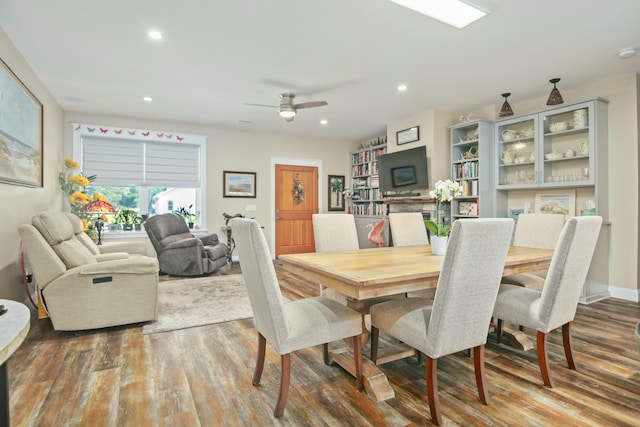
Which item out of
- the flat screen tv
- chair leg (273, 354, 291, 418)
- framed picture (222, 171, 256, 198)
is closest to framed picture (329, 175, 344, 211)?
the flat screen tv

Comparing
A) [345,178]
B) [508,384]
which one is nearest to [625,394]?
[508,384]

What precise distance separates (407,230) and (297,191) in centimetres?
411

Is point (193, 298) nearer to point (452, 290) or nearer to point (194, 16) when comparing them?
point (194, 16)

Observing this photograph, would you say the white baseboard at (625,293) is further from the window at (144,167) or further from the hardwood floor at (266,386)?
the window at (144,167)

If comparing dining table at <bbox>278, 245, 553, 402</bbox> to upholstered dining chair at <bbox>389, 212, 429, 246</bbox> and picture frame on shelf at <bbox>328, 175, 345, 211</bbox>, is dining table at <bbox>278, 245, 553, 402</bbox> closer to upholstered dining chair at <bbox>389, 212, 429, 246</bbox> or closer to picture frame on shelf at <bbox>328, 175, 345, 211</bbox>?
upholstered dining chair at <bbox>389, 212, 429, 246</bbox>

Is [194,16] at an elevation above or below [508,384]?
above

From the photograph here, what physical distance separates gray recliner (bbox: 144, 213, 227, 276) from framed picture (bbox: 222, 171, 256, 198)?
1.28 m

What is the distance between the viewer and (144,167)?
18.8ft

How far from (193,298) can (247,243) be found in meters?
2.52

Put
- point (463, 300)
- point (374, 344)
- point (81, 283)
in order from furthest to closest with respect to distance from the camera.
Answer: point (81, 283) < point (374, 344) < point (463, 300)

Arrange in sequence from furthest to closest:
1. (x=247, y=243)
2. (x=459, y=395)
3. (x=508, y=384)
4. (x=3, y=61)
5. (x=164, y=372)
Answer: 1. (x=3, y=61)
2. (x=164, y=372)
3. (x=508, y=384)
4. (x=459, y=395)
5. (x=247, y=243)

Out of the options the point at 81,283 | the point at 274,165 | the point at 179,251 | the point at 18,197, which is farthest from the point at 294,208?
the point at 81,283

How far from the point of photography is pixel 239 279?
15.9ft

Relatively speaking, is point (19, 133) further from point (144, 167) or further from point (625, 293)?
point (625, 293)
